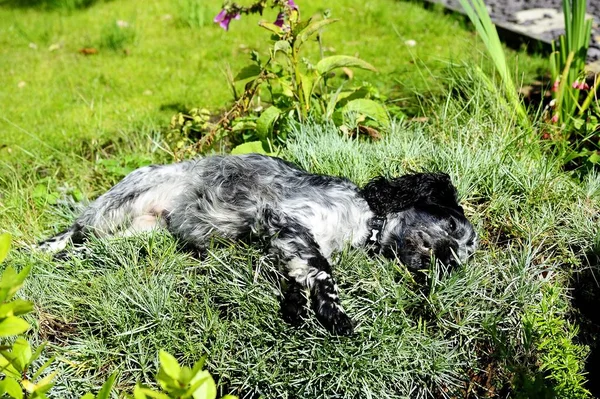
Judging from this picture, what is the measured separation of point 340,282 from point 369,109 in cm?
176

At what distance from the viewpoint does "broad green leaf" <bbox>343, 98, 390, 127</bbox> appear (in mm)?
4535

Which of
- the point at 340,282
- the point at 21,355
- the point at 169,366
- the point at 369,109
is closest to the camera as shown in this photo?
the point at 169,366

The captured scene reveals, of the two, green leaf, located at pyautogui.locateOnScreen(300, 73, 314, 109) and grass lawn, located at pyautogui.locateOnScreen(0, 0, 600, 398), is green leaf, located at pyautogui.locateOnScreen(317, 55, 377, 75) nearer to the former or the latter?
green leaf, located at pyautogui.locateOnScreen(300, 73, 314, 109)

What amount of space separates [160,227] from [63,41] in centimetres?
490

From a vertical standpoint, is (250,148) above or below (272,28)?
below

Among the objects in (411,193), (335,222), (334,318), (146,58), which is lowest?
(146,58)

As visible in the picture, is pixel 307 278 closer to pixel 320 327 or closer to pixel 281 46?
pixel 320 327

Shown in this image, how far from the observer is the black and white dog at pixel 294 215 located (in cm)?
318

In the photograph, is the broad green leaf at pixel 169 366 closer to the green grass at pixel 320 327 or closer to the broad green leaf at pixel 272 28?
the green grass at pixel 320 327

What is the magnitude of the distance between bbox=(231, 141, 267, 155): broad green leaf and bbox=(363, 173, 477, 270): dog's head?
1131mm

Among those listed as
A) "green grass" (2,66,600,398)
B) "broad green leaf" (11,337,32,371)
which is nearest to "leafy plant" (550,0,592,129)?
"green grass" (2,66,600,398)

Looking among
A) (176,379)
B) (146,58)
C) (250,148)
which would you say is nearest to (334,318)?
(176,379)

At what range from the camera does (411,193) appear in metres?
3.44

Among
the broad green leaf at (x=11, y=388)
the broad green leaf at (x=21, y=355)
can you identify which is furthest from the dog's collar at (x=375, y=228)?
the broad green leaf at (x=11, y=388)
